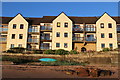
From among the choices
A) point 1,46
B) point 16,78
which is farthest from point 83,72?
point 1,46

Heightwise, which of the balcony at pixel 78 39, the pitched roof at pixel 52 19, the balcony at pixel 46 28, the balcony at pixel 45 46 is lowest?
the balcony at pixel 45 46

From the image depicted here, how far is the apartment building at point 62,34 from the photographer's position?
37.8 meters

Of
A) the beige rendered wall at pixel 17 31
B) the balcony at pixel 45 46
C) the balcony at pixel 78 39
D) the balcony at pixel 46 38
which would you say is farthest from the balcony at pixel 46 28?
the balcony at pixel 78 39

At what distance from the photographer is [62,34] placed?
125ft

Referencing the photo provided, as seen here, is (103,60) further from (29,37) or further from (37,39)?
(29,37)

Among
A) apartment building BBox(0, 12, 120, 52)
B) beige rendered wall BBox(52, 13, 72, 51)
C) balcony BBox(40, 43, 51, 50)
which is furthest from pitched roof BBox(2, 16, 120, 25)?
balcony BBox(40, 43, 51, 50)

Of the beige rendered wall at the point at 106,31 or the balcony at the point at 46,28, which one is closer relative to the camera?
the beige rendered wall at the point at 106,31

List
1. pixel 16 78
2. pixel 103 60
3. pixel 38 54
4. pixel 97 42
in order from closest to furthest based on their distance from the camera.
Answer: pixel 16 78 < pixel 103 60 < pixel 38 54 < pixel 97 42

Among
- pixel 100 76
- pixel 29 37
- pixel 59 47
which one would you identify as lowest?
pixel 100 76

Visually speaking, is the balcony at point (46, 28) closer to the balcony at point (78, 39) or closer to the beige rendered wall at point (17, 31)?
the beige rendered wall at point (17, 31)

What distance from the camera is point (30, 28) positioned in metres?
39.3

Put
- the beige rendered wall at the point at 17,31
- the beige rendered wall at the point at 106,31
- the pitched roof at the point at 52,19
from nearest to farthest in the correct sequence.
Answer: the beige rendered wall at the point at 106,31 → the beige rendered wall at the point at 17,31 → the pitched roof at the point at 52,19

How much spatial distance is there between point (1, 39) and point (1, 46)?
1833 millimetres

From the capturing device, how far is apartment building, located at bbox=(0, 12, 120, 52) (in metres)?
37.8
